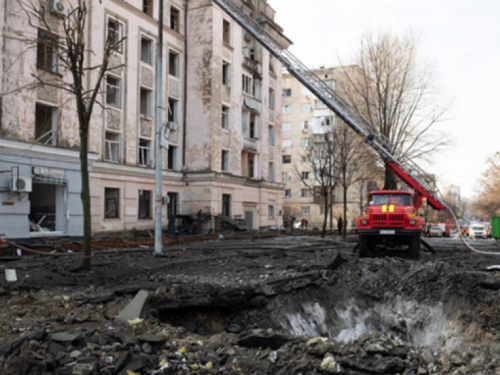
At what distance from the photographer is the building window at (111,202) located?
2695cm

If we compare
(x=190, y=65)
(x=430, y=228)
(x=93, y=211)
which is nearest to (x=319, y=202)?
(x=430, y=228)

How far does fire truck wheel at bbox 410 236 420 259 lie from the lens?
16.1 meters

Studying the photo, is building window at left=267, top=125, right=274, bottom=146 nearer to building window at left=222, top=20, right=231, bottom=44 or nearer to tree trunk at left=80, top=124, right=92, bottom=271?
building window at left=222, top=20, right=231, bottom=44

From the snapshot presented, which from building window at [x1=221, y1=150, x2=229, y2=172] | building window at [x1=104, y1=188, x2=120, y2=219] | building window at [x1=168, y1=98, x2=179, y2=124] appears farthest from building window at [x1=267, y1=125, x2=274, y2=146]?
building window at [x1=104, y1=188, x2=120, y2=219]

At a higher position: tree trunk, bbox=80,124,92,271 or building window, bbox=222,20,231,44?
building window, bbox=222,20,231,44

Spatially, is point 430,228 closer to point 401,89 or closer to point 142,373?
point 401,89

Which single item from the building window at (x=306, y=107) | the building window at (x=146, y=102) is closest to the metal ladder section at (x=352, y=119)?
the building window at (x=146, y=102)

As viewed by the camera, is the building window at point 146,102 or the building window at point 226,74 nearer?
the building window at point 146,102

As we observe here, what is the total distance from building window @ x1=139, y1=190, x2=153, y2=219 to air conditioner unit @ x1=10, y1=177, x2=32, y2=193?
893cm

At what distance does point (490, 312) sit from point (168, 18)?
2879 centimetres

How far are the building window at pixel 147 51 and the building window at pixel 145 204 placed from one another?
848 cm

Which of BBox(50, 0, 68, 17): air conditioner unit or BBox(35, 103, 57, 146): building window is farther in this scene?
BBox(35, 103, 57, 146): building window

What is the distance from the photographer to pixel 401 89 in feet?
114

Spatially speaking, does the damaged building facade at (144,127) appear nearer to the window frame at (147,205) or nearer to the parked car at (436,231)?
the window frame at (147,205)
